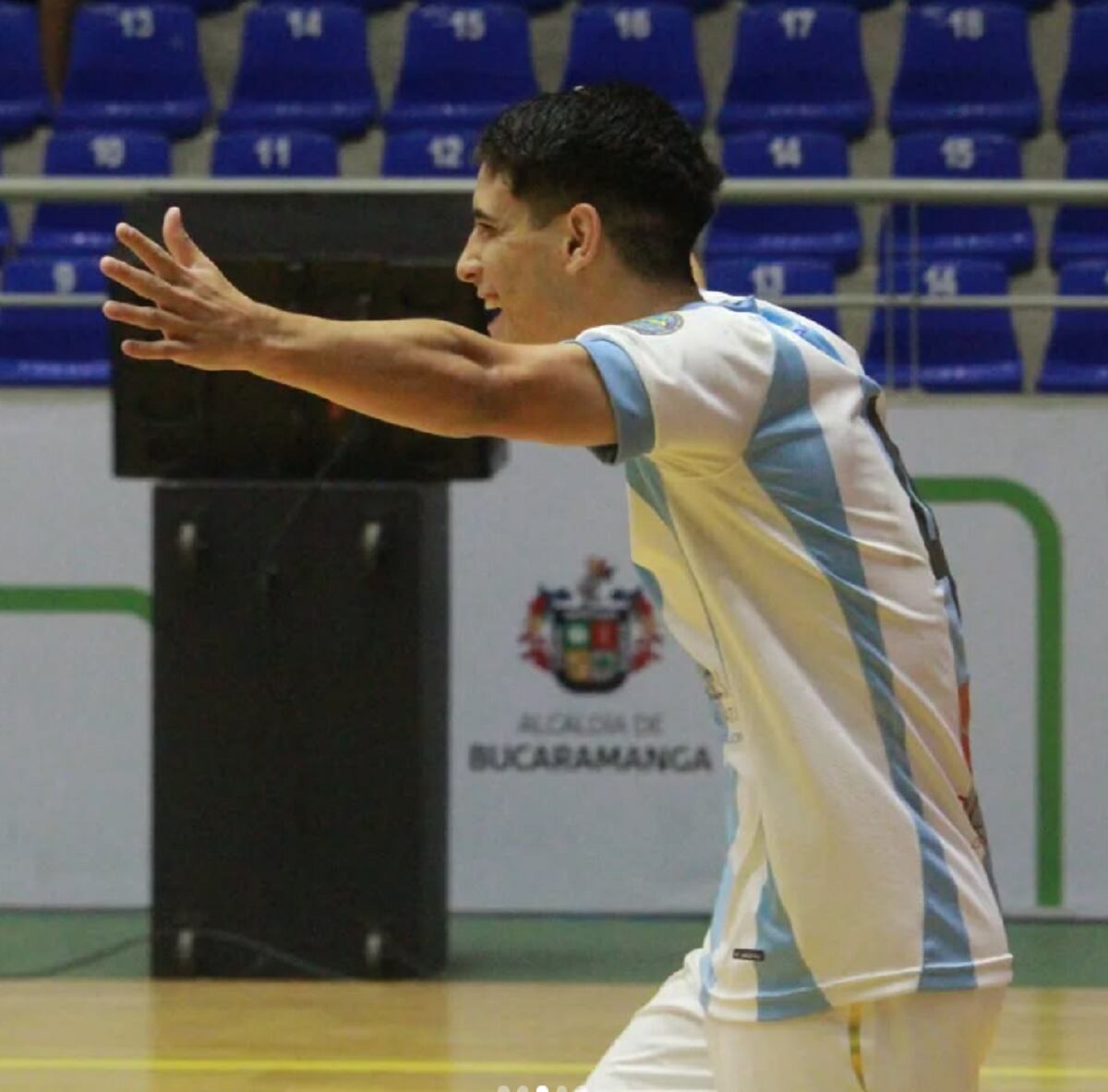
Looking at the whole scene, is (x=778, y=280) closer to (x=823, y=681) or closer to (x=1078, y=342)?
(x=1078, y=342)

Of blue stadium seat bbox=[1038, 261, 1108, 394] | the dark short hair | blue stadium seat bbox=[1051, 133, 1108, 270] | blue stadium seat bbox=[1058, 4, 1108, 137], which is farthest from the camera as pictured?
blue stadium seat bbox=[1058, 4, 1108, 137]

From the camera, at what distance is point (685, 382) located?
7.49 ft

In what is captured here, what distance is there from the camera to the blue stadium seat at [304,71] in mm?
9805

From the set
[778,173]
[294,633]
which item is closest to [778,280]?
[778,173]

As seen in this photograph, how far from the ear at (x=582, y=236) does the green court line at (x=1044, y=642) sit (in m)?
5.09

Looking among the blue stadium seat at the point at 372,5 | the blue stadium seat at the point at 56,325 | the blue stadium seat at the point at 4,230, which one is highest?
the blue stadium seat at the point at 372,5

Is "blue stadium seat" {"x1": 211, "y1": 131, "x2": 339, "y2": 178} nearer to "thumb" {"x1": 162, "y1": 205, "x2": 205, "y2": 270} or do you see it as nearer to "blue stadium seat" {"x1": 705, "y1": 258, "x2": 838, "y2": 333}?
"blue stadium seat" {"x1": 705, "y1": 258, "x2": 838, "y2": 333}

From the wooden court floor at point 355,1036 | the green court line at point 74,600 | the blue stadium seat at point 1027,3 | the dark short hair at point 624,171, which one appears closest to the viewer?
the dark short hair at point 624,171

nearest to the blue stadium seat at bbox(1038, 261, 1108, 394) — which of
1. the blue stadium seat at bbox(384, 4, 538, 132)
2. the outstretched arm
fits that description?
the blue stadium seat at bbox(384, 4, 538, 132)

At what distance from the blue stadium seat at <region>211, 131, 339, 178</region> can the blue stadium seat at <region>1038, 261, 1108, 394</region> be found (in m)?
2.93

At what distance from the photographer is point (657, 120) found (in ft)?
8.13

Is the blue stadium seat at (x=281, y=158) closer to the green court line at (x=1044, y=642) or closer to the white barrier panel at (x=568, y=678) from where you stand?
the white barrier panel at (x=568, y=678)

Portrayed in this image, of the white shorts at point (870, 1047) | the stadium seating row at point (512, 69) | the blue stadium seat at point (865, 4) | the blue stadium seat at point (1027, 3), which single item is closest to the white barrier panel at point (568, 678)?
the stadium seating row at point (512, 69)

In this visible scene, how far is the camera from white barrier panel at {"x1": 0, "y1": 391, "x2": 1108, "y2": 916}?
24.5 feet
